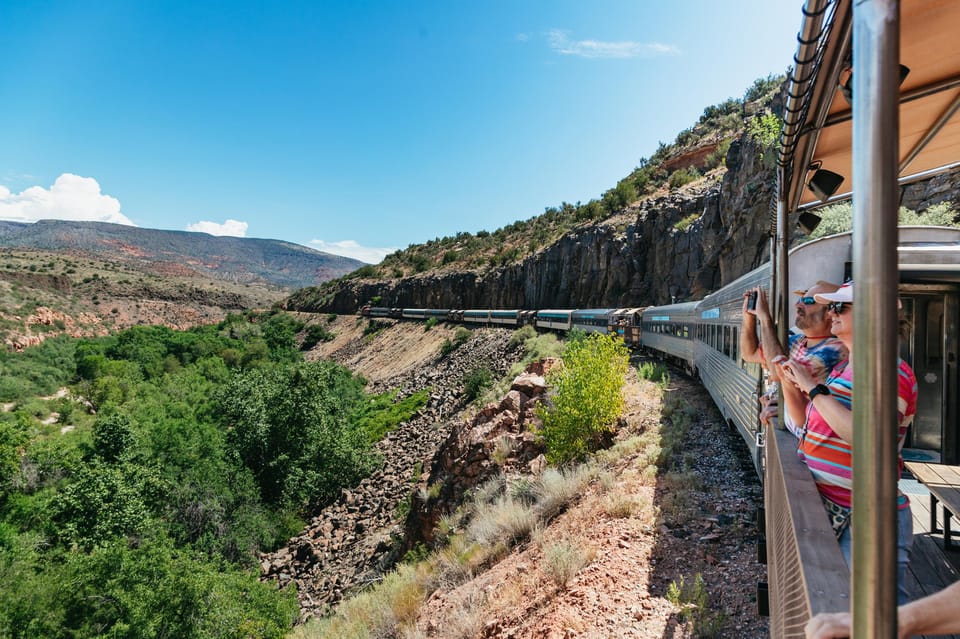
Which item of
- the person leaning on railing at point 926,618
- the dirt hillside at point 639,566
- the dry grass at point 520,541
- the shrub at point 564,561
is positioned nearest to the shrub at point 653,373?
the dry grass at point 520,541

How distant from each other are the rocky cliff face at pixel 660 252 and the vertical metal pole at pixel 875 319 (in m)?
17.4

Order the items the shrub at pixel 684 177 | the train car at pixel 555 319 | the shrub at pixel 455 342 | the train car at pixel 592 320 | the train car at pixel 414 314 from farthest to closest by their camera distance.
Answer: the train car at pixel 414 314, the shrub at pixel 684 177, the shrub at pixel 455 342, the train car at pixel 555 319, the train car at pixel 592 320

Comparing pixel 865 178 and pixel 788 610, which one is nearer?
pixel 865 178

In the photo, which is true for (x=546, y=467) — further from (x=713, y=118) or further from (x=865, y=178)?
(x=713, y=118)

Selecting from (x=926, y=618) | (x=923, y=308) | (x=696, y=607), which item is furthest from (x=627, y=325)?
(x=926, y=618)

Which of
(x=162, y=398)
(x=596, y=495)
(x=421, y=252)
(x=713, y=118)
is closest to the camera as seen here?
(x=596, y=495)

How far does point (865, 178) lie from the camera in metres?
0.95

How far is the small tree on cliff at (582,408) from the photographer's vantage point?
10.5 meters

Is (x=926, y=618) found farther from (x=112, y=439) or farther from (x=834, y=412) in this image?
(x=112, y=439)

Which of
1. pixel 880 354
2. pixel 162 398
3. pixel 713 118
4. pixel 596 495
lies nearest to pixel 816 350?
pixel 880 354

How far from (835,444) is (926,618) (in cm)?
144

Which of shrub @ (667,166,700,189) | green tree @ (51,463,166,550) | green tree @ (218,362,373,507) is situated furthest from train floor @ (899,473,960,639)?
shrub @ (667,166,700,189)

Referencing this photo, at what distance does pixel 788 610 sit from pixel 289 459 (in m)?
25.6

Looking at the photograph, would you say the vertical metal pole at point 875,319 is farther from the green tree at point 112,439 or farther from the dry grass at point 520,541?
the green tree at point 112,439
